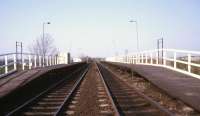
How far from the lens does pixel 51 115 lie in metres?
11.8

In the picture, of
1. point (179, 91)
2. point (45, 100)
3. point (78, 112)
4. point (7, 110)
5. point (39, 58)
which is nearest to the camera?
point (78, 112)

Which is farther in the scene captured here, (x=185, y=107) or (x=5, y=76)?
(x=5, y=76)

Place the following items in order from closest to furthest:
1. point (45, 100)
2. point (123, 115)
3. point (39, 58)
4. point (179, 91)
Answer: point (123, 115) → point (179, 91) → point (45, 100) → point (39, 58)

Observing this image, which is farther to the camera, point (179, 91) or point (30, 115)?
point (179, 91)

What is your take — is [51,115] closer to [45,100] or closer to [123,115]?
[123,115]

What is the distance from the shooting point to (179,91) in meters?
14.3

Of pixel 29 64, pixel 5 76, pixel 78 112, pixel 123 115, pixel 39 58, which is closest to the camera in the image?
pixel 123 115

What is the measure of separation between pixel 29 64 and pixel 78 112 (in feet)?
52.5

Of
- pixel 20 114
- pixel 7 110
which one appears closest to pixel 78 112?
pixel 20 114

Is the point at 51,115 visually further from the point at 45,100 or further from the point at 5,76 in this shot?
the point at 5,76

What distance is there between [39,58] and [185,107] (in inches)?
834

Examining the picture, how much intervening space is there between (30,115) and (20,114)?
0.42 meters

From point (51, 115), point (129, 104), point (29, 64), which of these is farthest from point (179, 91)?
point (29, 64)

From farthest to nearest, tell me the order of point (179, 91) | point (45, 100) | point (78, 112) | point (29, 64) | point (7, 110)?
point (29, 64)
point (45, 100)
point (179, 91)
point (7, 110)
point (78, 112)
